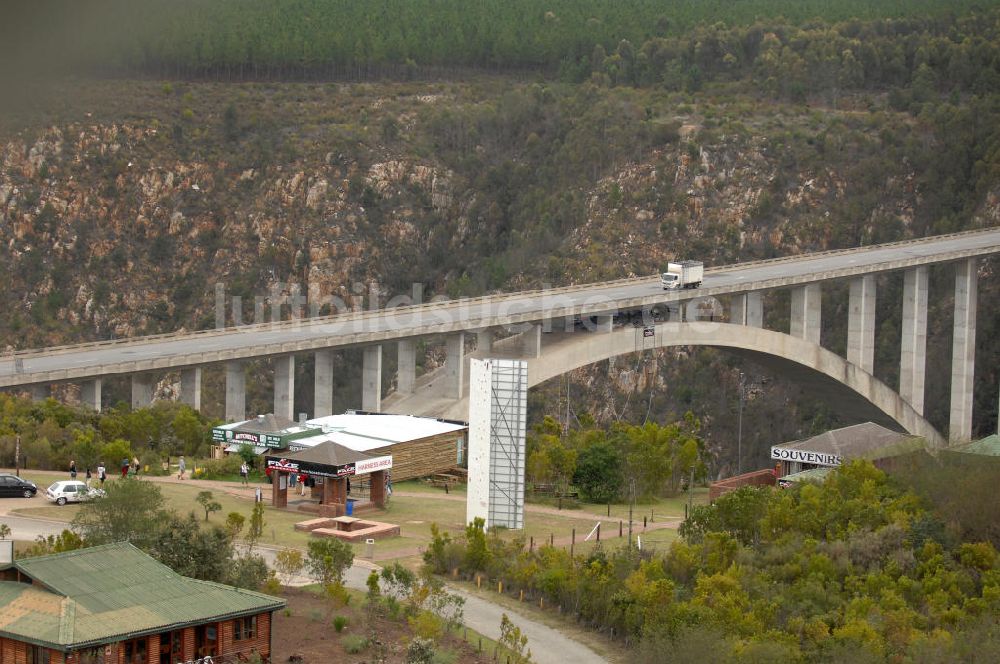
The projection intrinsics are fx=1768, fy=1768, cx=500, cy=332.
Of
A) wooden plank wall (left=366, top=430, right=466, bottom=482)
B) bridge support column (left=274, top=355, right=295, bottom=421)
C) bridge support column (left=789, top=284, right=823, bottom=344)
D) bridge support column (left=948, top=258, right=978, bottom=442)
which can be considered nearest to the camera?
wooden plank wall (left=366, top=430, right=466, bottom=482)

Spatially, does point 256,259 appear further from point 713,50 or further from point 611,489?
point 611,489

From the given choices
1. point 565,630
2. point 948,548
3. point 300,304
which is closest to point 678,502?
point 948,548

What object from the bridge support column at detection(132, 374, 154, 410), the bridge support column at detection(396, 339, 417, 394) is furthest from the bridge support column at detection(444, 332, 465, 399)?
the bridge support column at detection(132, 374, 154, 410)

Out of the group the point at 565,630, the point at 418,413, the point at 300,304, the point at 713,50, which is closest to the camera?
the point at 565,630

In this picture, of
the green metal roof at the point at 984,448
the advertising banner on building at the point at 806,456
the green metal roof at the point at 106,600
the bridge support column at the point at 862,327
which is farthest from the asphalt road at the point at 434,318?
the green metal roof at the point at 106,600

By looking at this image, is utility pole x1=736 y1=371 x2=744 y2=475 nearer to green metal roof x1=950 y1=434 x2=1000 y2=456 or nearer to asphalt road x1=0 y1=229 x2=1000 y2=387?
asphalt road x1=0 y1=229 x2=1000 y2=387
